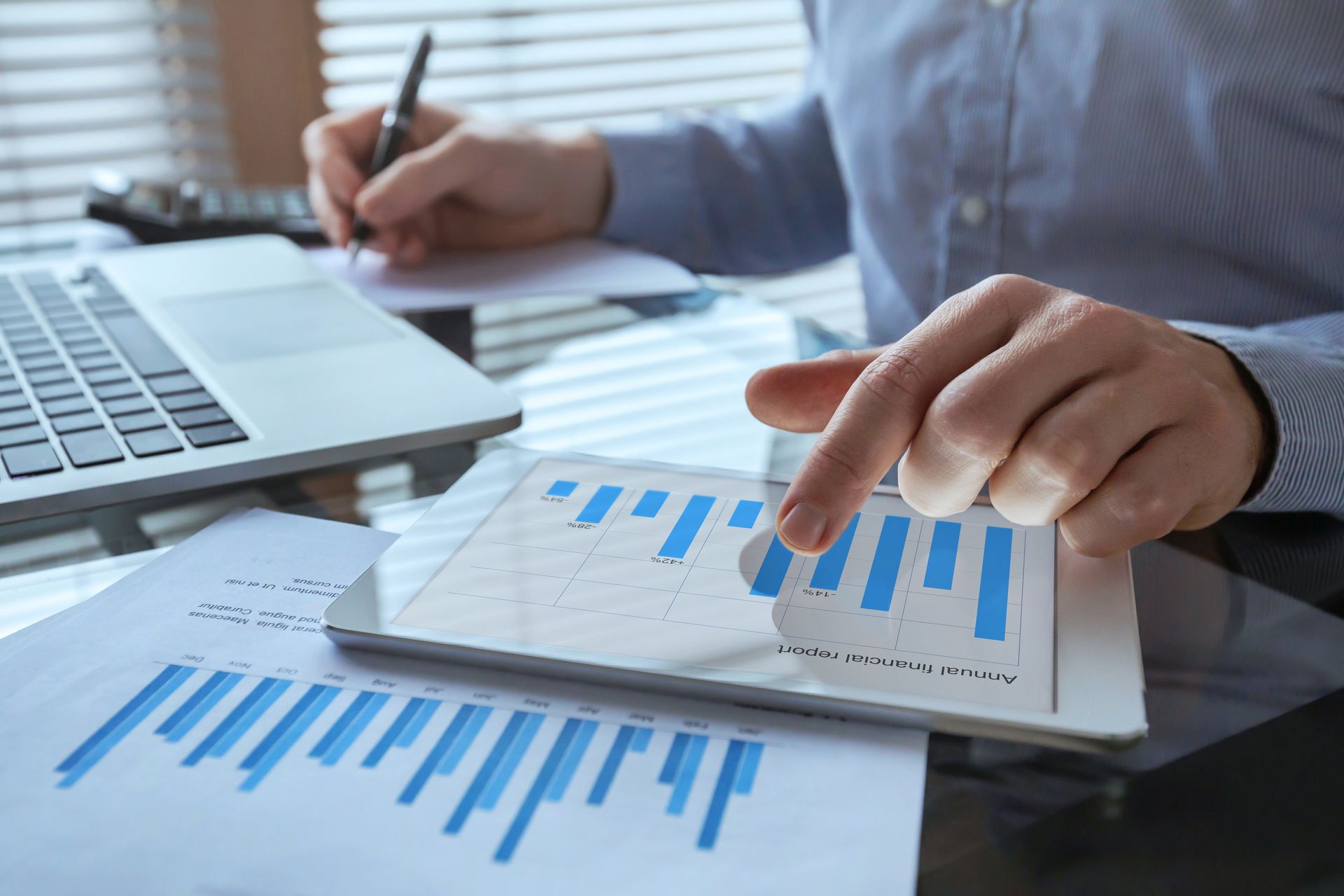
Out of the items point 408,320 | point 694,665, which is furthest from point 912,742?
point 408,320

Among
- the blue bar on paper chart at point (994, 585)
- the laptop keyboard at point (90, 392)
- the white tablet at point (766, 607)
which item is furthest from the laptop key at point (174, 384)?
the blue bar on paper chart at point (994, 585)

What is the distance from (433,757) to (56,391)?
339mm

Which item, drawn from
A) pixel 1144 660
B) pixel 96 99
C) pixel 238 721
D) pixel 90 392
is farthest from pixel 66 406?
pixel 96 99

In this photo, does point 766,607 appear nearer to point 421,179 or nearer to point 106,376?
point 106,376

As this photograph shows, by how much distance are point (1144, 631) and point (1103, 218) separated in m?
0.43

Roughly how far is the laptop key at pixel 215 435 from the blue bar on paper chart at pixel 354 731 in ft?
0.64

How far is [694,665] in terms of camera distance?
1.01ft

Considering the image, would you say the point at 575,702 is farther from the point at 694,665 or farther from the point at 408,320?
the point at 408,320

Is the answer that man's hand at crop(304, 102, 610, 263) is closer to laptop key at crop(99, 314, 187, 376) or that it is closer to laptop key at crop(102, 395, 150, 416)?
laptop key at crop(99, 314, 187, 376)

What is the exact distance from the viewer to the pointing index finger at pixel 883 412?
1.14ft

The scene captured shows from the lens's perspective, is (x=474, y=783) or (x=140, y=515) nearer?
(x=474, y=783)

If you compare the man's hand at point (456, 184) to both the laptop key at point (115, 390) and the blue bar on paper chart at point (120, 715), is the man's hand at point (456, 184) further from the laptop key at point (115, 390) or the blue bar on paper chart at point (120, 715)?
the blue bar on paper chart at point (120, 715)

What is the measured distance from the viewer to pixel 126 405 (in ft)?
1.55

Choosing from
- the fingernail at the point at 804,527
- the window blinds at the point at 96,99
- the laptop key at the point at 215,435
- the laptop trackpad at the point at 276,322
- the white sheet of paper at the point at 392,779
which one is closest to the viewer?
the white sheet of paper at the point at 392,779
